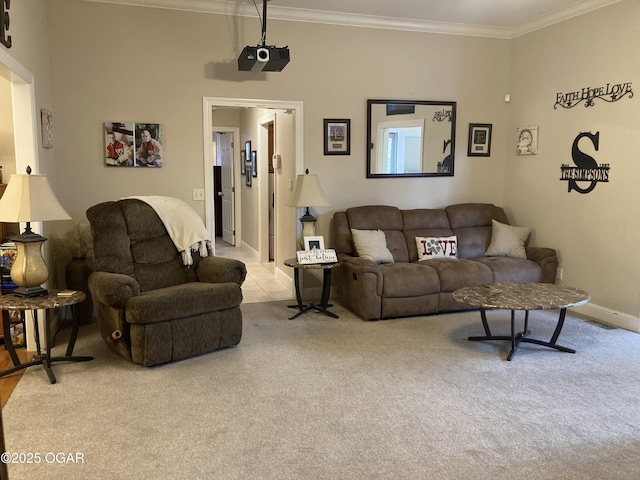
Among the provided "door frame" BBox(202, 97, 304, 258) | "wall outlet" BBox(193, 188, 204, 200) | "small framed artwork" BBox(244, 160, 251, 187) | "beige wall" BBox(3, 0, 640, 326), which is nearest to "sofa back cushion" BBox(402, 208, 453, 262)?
"beige wall" BBox(3, 0, 640, 326)

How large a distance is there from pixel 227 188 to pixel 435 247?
16.7 ft

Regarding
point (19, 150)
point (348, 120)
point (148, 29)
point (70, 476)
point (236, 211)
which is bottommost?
point (70, 476)

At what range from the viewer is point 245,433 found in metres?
2.61

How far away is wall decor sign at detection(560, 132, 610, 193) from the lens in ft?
15.3

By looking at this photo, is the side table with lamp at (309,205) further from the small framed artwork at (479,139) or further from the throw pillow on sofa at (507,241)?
the small framed artwork at (479,139)

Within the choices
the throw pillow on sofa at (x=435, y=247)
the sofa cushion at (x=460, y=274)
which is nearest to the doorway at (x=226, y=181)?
the throw pillow on sofa at (x=435, y=247)

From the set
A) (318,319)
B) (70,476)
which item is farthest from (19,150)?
(318,319)

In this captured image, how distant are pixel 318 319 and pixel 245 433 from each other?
6.73 feet

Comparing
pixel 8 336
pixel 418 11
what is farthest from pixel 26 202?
pixel 418 11

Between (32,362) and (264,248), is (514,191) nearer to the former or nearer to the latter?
(264,248)

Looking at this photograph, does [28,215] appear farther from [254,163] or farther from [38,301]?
[254,163]

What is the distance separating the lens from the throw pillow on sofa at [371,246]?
4.88 m

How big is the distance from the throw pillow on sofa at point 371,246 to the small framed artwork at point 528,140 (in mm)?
1974

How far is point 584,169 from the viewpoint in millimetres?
4832
